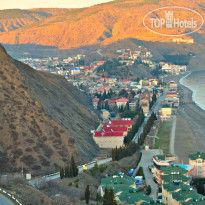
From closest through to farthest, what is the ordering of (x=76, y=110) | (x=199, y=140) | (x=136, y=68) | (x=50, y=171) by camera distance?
(x=50, y=171) → (x=199, y=140) → (x=76, y=110) → (x=136, y=68)

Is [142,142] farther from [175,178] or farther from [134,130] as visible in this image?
[175,178]

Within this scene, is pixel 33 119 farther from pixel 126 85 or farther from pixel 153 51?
pixel 153 51

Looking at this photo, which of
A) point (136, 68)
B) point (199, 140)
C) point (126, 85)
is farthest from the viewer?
point (136, 68)

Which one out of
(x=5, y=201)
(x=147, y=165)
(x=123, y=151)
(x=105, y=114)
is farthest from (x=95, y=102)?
(x=5, y=201)

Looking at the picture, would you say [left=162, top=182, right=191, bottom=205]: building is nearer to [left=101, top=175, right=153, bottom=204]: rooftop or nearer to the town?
the town

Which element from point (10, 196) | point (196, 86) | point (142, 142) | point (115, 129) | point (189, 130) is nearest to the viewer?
point (10, 196)

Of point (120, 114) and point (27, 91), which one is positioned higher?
point (27, 91)

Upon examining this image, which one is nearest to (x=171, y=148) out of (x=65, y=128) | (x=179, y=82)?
(x=65, y=128)
